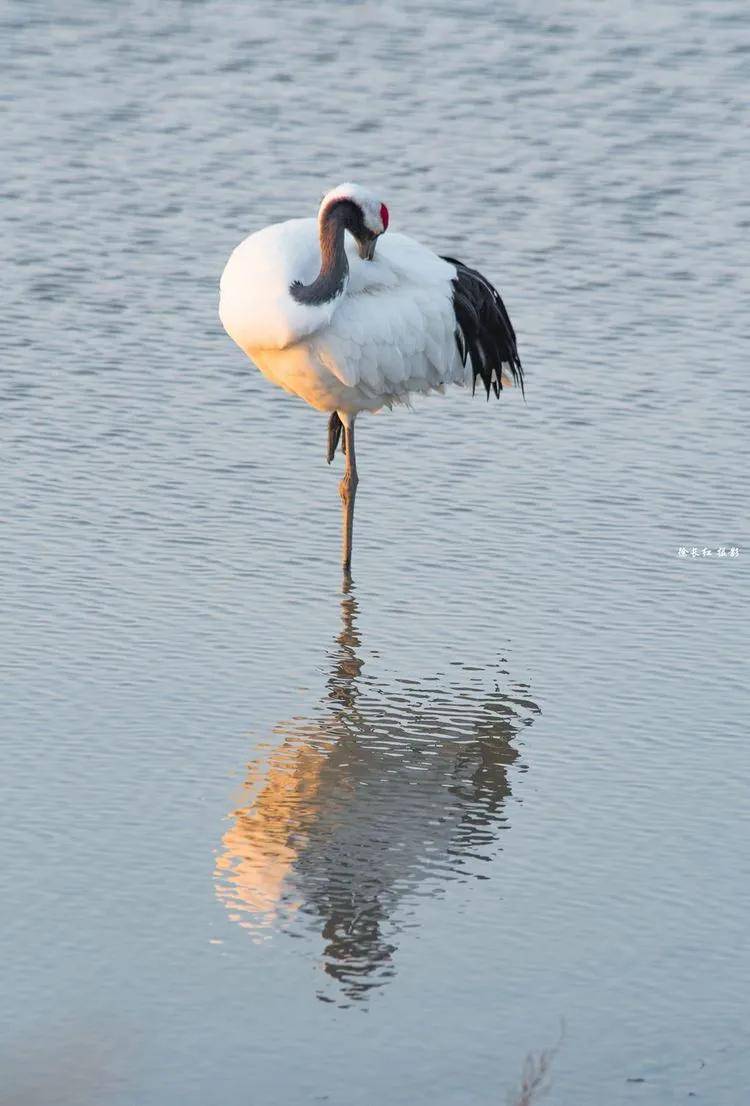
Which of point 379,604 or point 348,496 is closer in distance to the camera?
point 379,604

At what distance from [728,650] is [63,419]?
333 centimetres

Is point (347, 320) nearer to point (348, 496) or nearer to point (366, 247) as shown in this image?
point (366, 247)

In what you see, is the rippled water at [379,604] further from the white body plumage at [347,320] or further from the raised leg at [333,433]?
the white body plumage at [347,320]

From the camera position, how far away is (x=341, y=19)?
15.8 meters

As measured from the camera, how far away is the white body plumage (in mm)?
8797

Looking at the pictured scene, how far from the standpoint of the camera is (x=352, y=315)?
901cm

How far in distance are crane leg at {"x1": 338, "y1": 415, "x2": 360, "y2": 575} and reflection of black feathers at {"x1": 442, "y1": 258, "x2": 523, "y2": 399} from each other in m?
0.67

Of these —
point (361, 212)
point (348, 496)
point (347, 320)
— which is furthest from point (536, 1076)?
point (361, 212)

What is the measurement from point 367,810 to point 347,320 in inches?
114

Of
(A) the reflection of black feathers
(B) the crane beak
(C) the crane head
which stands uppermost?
(C) the crane head

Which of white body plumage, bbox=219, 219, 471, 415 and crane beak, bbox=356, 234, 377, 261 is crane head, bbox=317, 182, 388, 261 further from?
white body plumage, bbox=219, 219, 471, 415

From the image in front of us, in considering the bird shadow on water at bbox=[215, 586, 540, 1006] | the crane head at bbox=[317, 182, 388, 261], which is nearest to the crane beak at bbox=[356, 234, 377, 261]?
the crane head at bbox=[317, 182, 388, 261]

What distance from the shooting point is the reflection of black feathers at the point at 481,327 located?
9492 millimetres

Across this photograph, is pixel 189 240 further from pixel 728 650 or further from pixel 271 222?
pixel 728 650
